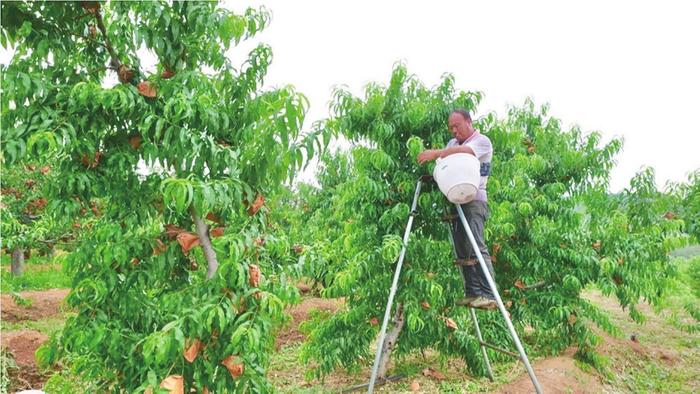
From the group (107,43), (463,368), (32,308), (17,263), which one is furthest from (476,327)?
(17,263)

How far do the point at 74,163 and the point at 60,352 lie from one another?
3.63 ft

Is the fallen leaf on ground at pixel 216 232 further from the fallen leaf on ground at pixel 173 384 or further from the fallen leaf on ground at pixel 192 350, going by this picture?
the fallen leaf on ground at pixel 173 384

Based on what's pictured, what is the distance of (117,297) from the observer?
107 inches

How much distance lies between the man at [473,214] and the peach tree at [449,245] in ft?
1.01

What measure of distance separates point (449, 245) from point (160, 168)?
285 centimetres

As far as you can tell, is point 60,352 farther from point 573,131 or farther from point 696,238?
point 696,238

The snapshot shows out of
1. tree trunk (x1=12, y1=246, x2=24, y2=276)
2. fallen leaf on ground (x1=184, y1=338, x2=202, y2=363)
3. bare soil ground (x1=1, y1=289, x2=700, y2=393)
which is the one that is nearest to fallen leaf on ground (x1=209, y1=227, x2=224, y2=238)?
fallen leaf on ground (x1=184, y1=338, x2=202, y2=363)

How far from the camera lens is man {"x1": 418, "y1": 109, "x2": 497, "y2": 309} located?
387 cm

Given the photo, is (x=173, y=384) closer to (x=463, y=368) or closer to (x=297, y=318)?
(x=463, y=368)

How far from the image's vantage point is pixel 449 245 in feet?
15.2

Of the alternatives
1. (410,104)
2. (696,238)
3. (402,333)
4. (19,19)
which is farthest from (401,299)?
(696,238)

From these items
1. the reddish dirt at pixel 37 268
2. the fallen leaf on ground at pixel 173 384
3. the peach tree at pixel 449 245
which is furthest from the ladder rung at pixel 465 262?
the reddish dirt at pixel 37 268

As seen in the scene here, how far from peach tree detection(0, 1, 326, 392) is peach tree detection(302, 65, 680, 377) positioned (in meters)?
0.63

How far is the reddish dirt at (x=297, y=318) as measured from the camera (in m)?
Result: 7.48
